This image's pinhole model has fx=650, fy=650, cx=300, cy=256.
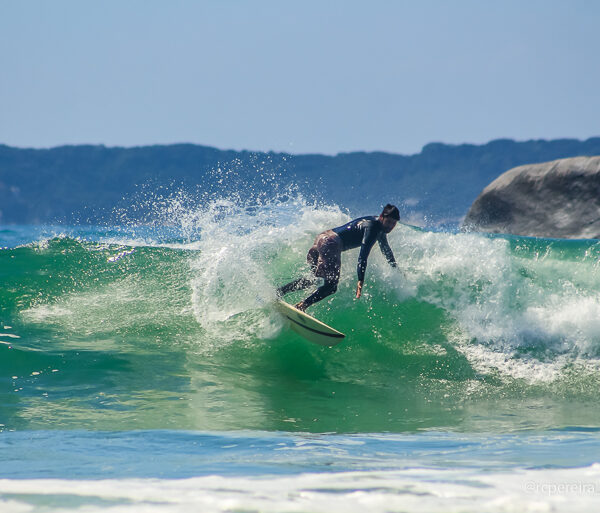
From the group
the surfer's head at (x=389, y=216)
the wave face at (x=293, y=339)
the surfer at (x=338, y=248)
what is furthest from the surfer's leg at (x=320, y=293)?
the surfer's head at (x=389, y=216)

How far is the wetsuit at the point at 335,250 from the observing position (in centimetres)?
685

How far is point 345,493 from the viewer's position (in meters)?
3.20

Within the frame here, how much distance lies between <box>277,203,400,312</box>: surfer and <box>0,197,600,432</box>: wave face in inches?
21.7

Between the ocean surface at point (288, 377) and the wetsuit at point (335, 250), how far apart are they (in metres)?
0.59

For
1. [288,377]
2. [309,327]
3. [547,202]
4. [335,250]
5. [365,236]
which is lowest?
[288,377]

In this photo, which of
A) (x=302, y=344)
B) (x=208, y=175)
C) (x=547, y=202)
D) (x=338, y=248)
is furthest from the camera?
(x=208, y=175)

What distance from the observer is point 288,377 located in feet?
21.9

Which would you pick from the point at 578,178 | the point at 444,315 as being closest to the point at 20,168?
the point at 578,178

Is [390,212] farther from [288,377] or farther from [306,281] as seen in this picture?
[288,377]

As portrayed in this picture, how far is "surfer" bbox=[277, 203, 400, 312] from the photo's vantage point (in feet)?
22.4

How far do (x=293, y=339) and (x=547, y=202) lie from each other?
13873 mm

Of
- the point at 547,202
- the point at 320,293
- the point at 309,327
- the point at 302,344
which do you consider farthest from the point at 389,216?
the point at 547,202

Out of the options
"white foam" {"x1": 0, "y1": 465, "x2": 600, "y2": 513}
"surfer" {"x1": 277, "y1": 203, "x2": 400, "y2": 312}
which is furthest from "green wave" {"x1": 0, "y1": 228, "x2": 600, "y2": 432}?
"white foam" {"x1": 0, "y1": 465, "x2": 600, "y2": 513}

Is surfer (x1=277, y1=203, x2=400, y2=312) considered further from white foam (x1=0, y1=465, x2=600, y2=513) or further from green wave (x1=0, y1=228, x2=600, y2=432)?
white foam (x1=0, y1=465, x2=600, y2=513)
